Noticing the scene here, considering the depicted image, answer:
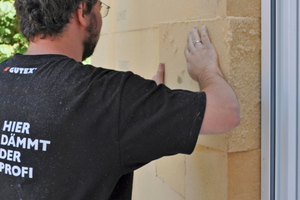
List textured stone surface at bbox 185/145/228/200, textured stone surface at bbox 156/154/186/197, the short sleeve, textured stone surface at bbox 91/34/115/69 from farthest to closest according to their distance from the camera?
textured stone surface at bbox 91/34/115/69 < textured stone surface at bbox 156/154/186/197 < textured stone surface at bbox 185/145/228/200 < the short sleeve

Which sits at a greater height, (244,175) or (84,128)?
(84,128)

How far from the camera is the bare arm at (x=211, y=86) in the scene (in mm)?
1168

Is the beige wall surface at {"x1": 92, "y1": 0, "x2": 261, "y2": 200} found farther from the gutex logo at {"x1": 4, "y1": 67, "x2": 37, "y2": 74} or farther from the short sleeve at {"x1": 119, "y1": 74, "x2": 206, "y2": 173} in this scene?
the gutex logo at {"x1": 4, "y1": 67, "x2": 37, "y2": 74}

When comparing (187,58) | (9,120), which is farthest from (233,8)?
(9,120)

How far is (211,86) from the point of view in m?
1.26

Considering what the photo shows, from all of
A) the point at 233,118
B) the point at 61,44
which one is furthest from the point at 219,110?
the point at 61,44

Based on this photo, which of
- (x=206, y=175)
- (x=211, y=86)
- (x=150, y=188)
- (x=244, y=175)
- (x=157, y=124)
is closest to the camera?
(x=157, y=124)

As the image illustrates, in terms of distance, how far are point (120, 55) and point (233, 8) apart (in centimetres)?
160

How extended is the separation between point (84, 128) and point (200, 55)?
0.65 m

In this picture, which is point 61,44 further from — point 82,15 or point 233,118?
point 233,118

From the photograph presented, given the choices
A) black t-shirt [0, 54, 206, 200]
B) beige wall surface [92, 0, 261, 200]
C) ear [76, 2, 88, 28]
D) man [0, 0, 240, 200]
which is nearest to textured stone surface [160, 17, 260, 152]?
beige wall surface [92, 0, 261, 200]

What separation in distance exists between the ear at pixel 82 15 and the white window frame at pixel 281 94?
2.62 feet

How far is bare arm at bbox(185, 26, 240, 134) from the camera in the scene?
1.17 m

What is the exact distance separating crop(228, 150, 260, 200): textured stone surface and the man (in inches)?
12.5
